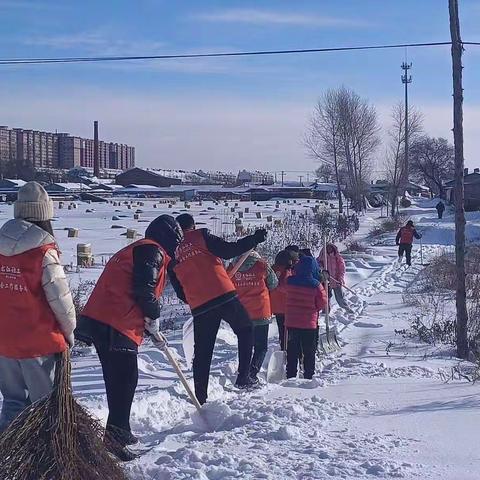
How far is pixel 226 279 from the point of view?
668 centimetres

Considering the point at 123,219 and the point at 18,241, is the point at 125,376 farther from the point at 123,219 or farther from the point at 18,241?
the point at 123,219

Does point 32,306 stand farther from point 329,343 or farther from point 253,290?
point 329,343

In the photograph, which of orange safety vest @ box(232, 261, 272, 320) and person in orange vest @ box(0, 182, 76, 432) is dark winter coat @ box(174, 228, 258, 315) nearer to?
orange safety vest @ box(232, 261, 272, 320)

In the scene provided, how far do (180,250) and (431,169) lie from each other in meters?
85.3

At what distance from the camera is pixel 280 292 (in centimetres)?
929

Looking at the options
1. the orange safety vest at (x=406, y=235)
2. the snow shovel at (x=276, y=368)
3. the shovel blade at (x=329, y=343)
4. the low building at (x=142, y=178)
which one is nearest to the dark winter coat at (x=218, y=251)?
the snow shovel at (x=276, y=368)

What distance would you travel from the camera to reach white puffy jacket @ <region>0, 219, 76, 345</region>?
4422mm

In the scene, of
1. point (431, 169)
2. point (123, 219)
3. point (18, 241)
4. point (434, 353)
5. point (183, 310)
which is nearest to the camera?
point (18, 241)

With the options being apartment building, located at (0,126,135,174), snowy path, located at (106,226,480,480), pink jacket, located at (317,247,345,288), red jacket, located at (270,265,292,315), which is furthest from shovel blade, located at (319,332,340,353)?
apartment building, located at (0,126,135,174)

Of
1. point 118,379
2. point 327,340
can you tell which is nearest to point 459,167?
point 327,340

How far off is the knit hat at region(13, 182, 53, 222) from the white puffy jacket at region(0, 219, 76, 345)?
9 centimetres

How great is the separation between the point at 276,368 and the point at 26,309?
4.38 m

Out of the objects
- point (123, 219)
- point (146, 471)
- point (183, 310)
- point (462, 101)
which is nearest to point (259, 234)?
point (146, 471)

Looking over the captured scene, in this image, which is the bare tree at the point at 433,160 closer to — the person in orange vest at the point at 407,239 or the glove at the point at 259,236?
the person in orange vest at the point at 407,239
